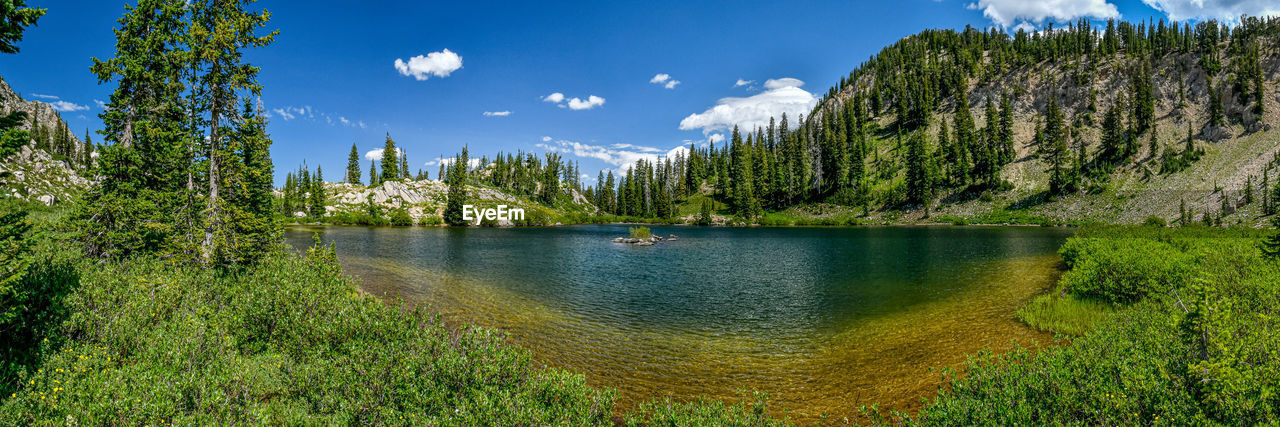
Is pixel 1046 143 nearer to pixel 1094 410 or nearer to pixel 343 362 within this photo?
pixel 1094 410

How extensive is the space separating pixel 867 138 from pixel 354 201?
584 ft

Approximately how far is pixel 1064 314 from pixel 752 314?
1347 centimetres

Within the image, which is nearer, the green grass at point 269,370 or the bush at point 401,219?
the green grass at point 269,370

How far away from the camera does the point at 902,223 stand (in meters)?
115

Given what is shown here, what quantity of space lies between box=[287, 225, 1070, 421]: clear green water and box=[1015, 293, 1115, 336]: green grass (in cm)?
79

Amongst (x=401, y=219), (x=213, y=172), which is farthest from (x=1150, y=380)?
(x=401, y=219)

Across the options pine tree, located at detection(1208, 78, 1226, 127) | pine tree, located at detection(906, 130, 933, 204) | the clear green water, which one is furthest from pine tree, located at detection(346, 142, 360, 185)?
pine tree, located at detection(1208, 78, 1226, 127)

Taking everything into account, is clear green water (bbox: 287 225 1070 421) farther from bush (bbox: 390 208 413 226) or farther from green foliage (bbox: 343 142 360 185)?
green foliage (bbox: 343 142 360 185)

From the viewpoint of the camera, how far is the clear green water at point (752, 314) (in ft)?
49.2

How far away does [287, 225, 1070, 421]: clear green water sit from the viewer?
15008mm

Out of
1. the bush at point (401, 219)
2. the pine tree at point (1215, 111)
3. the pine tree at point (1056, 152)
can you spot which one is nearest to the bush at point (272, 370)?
the bush at point (401, 219)

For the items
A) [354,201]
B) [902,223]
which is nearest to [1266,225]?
[902,223]

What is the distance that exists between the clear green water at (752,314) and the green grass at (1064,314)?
79 centimetres

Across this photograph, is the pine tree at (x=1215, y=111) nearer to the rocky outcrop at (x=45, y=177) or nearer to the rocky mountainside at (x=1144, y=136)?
the rocky mountainside at (x=1144, y=136)
